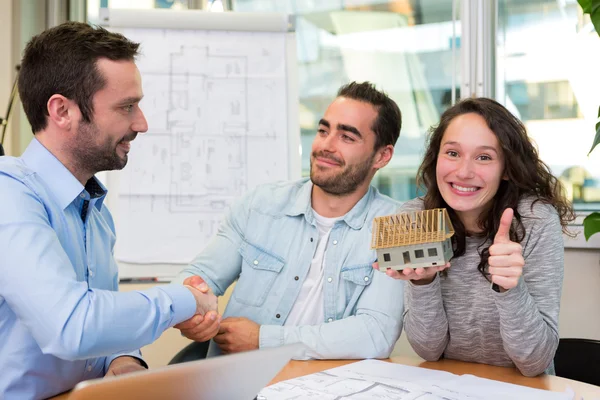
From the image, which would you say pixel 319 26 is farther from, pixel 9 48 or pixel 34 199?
pixel 34 199

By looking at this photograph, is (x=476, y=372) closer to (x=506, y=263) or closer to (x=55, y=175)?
(x=506, y=263)

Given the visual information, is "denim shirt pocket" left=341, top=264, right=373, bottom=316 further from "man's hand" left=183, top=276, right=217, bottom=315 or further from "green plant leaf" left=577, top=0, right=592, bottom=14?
"green plant leaf" left=577, top=0, right=592, bottom=14

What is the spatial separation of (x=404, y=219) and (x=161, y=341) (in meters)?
2.08

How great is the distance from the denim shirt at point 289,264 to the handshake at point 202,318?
275 millimetres

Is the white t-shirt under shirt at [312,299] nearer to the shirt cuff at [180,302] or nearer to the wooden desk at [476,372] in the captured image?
the wooden desk at [476,372]

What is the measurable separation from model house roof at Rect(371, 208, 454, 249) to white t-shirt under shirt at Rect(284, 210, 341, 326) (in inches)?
24.6

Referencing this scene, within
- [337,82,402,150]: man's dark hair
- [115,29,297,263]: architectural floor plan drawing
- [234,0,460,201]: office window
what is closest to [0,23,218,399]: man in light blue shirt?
[337,82,402,150]: man's dark hair

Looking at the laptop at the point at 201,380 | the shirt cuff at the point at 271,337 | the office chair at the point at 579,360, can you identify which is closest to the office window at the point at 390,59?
the office chair at the point at 579,360

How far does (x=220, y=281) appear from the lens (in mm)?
2162

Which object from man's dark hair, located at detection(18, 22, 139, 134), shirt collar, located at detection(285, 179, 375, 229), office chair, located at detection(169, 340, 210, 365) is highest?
man's dark hair, located at detection(18, 22, 139, 134)

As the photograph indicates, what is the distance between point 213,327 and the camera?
157cm

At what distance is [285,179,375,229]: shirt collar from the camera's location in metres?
2.14

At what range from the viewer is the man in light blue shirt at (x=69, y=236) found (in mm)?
1200

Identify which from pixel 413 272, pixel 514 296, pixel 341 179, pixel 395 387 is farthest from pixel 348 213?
pixel 395 387
